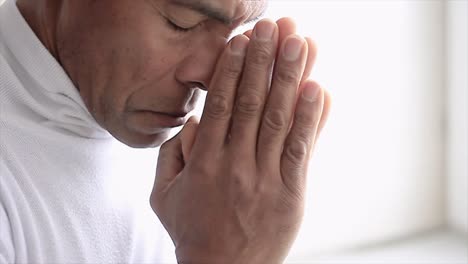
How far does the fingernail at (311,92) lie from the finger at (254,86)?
47 millimetres

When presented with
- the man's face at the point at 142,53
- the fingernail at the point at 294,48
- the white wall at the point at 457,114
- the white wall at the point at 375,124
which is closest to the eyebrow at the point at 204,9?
the man's face at the point at 142,53

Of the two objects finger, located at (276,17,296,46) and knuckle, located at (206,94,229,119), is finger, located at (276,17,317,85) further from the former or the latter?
knuckle, located at (206,94,229,119)

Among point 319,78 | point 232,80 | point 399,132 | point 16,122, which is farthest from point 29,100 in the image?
point 399,132

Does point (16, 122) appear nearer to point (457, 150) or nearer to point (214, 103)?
point (214, 103)

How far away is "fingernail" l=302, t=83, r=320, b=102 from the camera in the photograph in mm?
825

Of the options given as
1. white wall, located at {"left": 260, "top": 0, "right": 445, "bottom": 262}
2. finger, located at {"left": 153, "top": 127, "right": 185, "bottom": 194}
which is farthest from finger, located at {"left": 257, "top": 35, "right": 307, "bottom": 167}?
white wall, located at {"left": 260, "top": 0, "right": 445, "bottom": 262}

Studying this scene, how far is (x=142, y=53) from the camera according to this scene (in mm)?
850

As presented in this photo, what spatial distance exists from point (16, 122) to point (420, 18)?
1.02 metres

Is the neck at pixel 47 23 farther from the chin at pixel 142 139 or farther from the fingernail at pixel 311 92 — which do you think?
the fingernail at pixel 311 92

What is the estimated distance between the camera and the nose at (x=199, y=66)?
0.85m

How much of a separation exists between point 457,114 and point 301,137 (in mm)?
871

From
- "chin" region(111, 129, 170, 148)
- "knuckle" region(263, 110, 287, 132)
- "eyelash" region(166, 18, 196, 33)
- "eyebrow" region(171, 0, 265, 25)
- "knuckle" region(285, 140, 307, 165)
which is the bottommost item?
"chin" region(111, 129, 170, 148)

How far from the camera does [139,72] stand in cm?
86

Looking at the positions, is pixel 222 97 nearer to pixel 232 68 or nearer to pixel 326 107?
pixel 232 68
